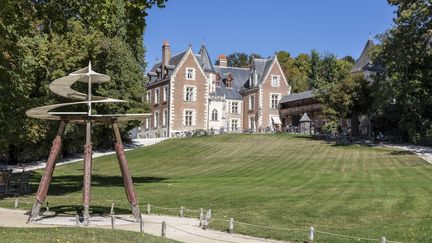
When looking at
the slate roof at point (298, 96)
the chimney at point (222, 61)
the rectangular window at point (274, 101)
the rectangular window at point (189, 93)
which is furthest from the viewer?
the chimney at point (222, 61)

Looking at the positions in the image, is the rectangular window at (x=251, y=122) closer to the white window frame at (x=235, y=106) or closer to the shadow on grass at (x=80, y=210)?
the white window frame at (x=235, y=106)

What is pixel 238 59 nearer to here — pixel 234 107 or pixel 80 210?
pixel 234 107

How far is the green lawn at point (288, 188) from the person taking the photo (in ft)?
52.9

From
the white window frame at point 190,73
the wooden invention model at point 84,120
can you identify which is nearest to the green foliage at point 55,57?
the wooden invention model at point 84,120

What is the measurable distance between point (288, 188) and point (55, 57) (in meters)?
26.2

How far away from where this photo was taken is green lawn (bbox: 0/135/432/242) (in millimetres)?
16125

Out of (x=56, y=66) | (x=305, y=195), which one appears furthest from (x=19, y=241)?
(x=56, y=66)

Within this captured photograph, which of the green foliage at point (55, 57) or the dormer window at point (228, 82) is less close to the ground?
the dormer window at point (228, 82)

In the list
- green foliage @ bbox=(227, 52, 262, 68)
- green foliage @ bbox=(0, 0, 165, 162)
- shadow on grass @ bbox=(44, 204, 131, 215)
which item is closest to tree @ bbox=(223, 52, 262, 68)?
green foliage @ bbox=(227, 52, 262, 68)

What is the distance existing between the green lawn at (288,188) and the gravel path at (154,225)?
0.80 meters

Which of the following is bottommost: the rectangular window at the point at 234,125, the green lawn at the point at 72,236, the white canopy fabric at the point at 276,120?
the green lawn at the point at 72,236

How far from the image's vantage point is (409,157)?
40.5 metres

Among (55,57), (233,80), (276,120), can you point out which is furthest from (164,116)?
(55,57)

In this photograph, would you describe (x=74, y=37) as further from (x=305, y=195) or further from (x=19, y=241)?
(x=19, y=241)
